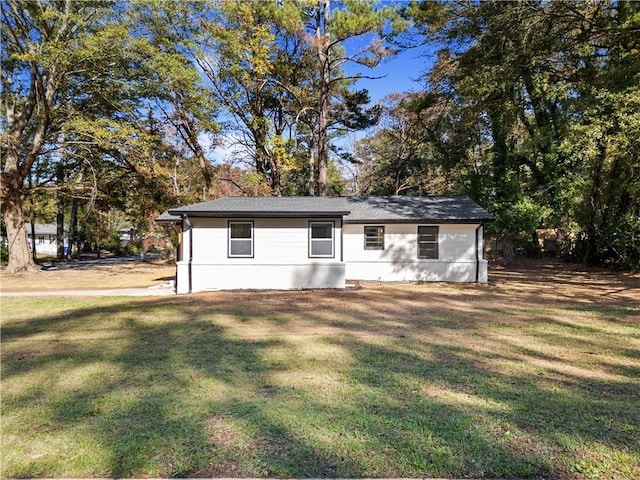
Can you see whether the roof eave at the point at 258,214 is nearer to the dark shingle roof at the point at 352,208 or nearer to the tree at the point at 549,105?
the dark shingle roof at the point at 352,208

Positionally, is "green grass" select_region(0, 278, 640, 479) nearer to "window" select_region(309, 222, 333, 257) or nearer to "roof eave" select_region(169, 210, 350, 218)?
"roof eave" select_region(169, 210, 350, 218)

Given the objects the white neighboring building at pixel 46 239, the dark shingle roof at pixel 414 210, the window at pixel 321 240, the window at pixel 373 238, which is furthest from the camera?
the white neighboring building at pixel 46 239

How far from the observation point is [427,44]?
1667 cm

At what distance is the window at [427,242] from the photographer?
15.2 meters

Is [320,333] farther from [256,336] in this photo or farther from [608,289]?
[608,289]

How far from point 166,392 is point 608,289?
14172 millimetres

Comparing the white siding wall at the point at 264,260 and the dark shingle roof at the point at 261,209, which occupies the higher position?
the dark shingle roof at the point at 261,209

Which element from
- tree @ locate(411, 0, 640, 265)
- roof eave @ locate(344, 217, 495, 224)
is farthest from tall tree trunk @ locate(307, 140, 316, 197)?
roof eave @ locate(344, 217, 495, 224)

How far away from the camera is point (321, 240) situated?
1316cm

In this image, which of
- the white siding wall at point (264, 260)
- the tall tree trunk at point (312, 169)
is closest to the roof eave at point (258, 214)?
the white siding wall at point (264, 260)

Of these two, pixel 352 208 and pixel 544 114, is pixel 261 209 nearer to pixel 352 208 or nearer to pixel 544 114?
pixel 352 208

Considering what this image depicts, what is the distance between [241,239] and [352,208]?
5279 mm

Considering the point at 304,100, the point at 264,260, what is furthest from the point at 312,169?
the point at 264,260

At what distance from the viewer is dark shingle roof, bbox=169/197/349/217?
40.8 ft
